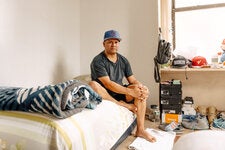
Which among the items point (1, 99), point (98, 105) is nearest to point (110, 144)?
point (98, 105)

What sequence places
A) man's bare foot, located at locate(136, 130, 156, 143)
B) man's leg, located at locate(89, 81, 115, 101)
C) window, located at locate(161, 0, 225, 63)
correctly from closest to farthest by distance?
man's bare foot, located at locate(136, 130, 156, 143)
man's leg, located at locate(89, 81, 115, 101)
window, located at locate(161, 0, 225, 63)

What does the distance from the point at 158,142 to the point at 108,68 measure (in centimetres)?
96

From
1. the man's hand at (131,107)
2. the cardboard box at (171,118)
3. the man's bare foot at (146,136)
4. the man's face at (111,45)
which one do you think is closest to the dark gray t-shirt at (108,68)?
the man's face at (111,45)

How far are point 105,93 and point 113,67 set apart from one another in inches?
15.2

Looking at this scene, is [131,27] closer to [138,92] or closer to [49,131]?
[138,92]

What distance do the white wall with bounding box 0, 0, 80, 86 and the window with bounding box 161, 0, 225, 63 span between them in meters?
1.45

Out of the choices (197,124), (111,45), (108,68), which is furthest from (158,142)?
(111,45)

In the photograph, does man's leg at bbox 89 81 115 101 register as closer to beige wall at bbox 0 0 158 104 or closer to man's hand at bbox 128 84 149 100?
man's hand at bbox 128 84 149 100

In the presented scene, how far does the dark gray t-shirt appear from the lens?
2322mm

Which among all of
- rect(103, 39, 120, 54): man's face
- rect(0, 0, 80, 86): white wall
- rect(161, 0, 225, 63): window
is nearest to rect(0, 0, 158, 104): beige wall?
rect(0, 0, 80, 86): white wall

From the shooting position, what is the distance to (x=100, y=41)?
10.9 feet

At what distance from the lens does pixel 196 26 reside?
300 cm

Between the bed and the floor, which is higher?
the bed

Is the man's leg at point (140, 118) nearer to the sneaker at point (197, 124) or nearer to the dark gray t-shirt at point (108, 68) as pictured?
the dark gray t-shirt at point (108, 68)
